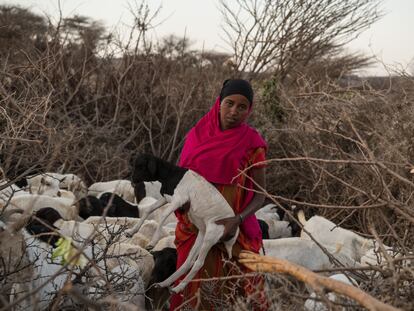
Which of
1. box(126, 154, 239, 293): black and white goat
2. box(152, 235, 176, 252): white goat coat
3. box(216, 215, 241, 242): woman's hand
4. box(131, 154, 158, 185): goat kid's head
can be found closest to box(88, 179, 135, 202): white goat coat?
box(152, 235, 176, 252): white goat coat

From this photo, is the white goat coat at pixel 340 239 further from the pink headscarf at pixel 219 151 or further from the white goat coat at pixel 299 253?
the pink headscarf at pixel 219 151

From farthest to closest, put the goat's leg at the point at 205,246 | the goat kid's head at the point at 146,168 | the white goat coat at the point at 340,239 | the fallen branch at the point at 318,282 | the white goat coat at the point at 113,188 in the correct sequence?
the white goat coat at the point at 113,188, the white goat coat at the point at 340,239, the goat kid's head at the point at 146,168, the goat's leg at the point at 205,246, the fallen branch at the point at 318,282

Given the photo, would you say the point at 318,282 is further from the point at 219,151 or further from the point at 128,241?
the point at 128,241

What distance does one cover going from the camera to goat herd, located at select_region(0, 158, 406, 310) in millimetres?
2324

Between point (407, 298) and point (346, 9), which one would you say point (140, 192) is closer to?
point (407, 298)

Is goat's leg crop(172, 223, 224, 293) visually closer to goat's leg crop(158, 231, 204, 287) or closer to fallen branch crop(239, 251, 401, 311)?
goat's leg crop(158, 231, 204, 287)

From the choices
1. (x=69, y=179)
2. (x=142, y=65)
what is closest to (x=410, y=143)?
(x=69, y=179)

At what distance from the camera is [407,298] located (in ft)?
6.43

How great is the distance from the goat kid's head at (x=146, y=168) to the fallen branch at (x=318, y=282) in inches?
73.2

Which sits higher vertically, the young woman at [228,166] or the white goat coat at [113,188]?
the young woman at [228,166]

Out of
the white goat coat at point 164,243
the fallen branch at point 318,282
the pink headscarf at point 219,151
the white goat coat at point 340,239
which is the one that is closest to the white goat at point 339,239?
the white goat coat at point 340,239

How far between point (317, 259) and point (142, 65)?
5.01 m

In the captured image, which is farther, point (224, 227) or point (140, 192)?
point (140, 192)

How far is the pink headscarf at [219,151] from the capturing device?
327 cm
